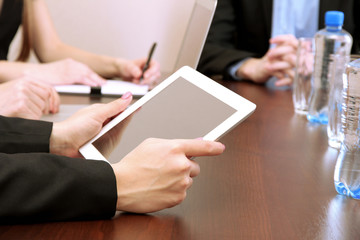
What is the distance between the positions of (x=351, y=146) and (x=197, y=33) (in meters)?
0.76

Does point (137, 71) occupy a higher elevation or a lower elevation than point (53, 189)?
lower

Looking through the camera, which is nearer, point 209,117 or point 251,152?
point 209,117

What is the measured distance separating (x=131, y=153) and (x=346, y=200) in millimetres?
340

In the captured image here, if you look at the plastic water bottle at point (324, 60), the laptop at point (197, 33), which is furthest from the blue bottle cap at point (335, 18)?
the laptop at point (197, 33)

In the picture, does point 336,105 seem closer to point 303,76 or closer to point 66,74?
point 303,76

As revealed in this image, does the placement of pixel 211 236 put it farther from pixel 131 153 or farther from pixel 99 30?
pixel 99 30

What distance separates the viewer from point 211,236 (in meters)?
0.62

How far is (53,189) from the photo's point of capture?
2.16 ft

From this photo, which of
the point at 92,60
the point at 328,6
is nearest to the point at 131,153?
the point at 92,60

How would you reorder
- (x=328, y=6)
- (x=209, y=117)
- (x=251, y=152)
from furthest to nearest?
(x=328, y=6) → (x=251, y=152) → (x=209, y=117)

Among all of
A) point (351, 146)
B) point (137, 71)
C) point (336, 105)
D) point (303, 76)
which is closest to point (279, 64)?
point (303, 76)

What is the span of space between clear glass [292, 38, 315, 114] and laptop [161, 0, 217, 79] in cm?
28

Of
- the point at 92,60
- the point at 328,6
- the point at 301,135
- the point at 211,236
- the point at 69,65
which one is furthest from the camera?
the point at 328,6

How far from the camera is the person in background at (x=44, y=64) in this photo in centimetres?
118
